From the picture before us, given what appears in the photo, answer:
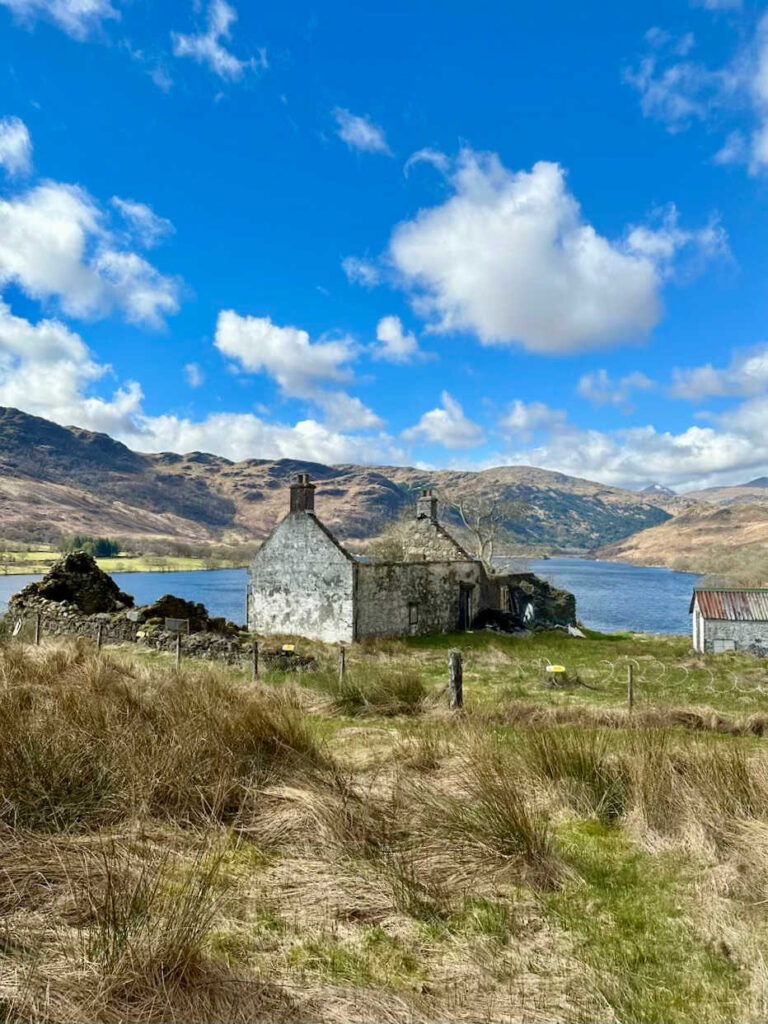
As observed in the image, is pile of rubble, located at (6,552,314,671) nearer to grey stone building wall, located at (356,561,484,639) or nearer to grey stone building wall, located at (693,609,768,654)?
grey stone building wall, located at (356,561,484,639)

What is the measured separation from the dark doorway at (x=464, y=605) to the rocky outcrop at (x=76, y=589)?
13790 millimetres

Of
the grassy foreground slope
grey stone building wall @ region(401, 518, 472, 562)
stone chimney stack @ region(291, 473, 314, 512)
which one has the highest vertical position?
stone chimney stack @ region(291, 473, 314, 512)

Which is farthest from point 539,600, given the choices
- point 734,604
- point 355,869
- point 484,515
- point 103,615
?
point 355,869

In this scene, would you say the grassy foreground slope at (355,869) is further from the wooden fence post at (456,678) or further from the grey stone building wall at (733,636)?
the grey stone building wall at (733,636)

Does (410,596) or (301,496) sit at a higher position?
(301,496)

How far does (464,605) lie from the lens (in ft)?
89.7

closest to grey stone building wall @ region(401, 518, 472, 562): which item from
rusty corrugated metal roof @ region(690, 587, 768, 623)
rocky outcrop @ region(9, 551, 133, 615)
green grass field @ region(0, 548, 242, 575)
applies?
rusty corrugated metal roof @ region(690, 587, 768, 623)

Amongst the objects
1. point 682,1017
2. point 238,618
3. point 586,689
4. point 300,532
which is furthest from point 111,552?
point 682,1017

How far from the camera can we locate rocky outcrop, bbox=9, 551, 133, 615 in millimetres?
23594

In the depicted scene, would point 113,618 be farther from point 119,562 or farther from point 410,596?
point 119,562

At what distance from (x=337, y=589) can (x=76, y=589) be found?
1023 centimetres

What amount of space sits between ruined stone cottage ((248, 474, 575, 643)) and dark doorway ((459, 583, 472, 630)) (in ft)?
0.14

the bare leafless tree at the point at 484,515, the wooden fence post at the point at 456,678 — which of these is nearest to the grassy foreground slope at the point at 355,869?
the wooden fence post at the point at 456,678

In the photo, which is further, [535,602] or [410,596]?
[535,602]
